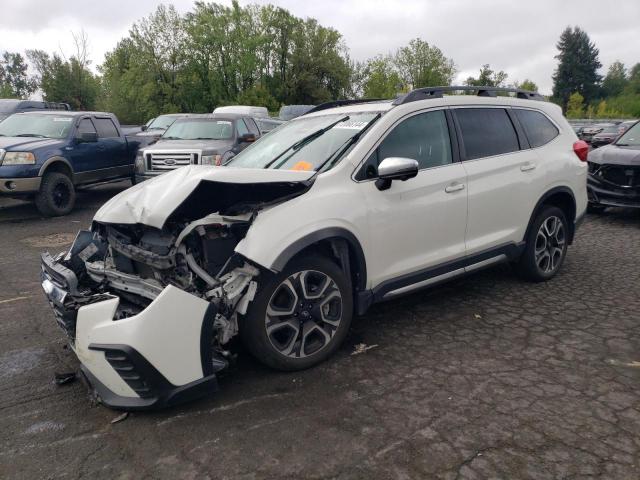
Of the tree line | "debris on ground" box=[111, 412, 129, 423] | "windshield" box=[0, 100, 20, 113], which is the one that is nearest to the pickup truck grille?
"debris on ground" box=[111, 412, 129, 423]

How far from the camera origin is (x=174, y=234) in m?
3.23

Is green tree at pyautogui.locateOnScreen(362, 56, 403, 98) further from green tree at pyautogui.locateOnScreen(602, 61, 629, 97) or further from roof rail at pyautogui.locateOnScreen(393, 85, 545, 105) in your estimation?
roof rail at pyautogui.locateOnScreen(393, 85, 545, 105)

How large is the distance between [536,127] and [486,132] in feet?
2.58


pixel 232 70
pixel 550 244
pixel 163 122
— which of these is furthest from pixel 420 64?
pixel 550 244

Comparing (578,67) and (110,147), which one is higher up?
(578,67)

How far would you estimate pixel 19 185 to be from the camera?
8.57 meters

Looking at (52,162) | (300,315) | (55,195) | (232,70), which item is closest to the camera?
(300,315)

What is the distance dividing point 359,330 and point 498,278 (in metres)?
1.97

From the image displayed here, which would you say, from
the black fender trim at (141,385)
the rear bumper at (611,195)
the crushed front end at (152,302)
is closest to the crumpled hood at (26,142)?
the crushed front end at (152,302)

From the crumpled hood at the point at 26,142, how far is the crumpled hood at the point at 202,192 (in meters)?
6.53

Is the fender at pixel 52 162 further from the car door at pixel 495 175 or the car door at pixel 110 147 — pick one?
the car door at pixel 495 175

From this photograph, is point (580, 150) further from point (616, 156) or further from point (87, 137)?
point (87, 137)

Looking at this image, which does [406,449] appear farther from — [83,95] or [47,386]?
[83,95]

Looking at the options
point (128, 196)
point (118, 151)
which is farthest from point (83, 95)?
point (128, 196)
